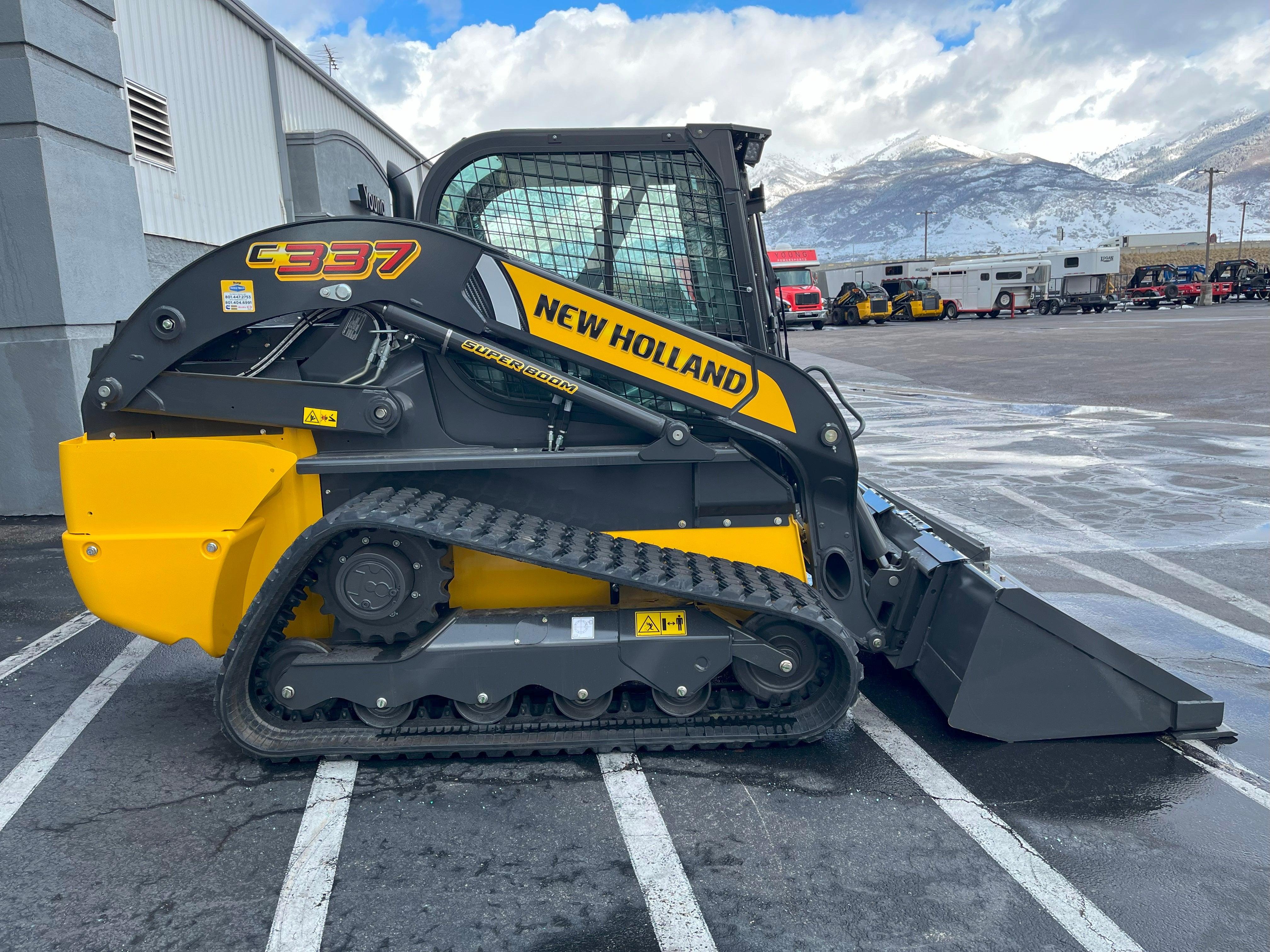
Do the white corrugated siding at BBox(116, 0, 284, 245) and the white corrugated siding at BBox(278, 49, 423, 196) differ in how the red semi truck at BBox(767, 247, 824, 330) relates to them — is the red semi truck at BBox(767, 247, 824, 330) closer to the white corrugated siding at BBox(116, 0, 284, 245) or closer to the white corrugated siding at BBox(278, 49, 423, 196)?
the white corrugated siding at BBox(278, 49, 423, 196)

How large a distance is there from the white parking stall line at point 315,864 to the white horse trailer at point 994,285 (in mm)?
45981

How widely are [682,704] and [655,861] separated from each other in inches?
30.2

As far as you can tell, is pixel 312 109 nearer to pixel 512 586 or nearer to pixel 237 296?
pixel 237 296

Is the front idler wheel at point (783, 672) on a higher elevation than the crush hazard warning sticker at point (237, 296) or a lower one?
lower

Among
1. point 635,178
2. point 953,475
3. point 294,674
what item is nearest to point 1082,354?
point 953,475

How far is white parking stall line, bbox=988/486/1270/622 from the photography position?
5.27 m

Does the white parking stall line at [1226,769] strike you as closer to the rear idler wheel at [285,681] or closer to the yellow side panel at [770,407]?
the yellow side panel at [770,407]

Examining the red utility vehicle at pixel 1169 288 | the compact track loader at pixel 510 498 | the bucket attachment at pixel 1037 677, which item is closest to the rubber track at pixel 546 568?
the compact track loader at pixel 510 498

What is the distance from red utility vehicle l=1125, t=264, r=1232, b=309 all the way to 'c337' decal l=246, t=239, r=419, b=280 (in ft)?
175

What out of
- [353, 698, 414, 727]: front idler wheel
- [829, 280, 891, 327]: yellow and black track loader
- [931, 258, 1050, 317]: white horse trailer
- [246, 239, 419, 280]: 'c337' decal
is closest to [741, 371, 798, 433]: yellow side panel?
[246, 239, 419, 280]: 'c337' decal

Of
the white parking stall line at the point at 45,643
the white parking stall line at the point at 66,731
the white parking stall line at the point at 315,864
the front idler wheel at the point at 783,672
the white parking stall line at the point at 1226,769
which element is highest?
the front idler wheel at the point at 783,672

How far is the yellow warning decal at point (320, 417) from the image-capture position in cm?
353

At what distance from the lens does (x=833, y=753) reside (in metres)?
3.62

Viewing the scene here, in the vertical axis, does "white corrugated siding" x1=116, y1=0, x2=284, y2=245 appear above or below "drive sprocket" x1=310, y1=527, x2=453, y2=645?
above
